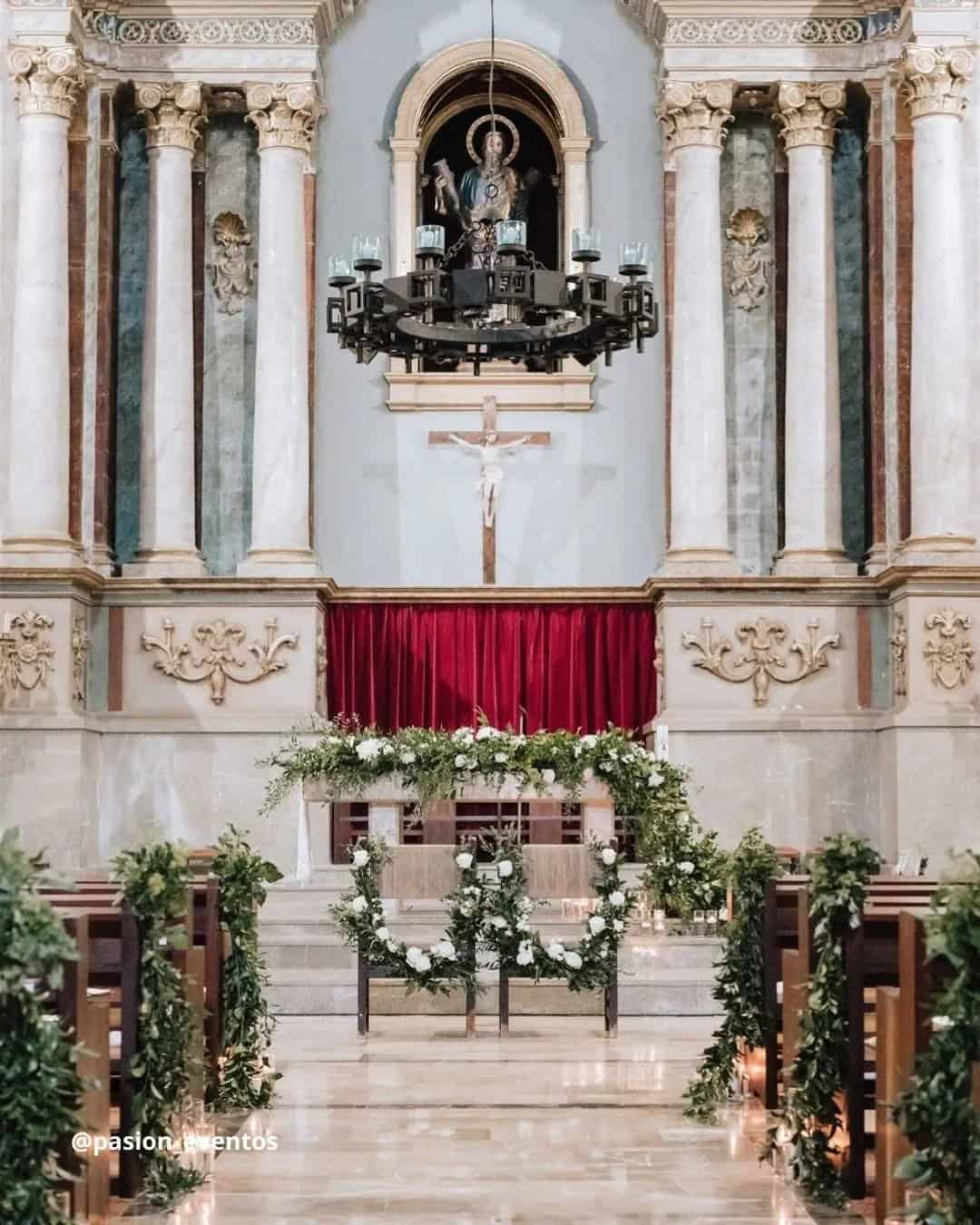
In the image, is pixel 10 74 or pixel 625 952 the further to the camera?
pixel 10 74

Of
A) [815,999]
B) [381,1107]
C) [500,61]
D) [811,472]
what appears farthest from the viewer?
[500,61]

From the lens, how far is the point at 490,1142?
25.9 feet

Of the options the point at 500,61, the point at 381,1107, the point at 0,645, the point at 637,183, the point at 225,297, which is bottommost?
the point at 381,1107

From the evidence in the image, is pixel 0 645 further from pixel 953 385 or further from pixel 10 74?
pixel 953 385

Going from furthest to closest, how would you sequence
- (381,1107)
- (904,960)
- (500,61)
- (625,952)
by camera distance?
(500,61) → (625,952) → (381,1107) → (904,960)

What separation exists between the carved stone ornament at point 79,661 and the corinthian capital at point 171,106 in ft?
13.4

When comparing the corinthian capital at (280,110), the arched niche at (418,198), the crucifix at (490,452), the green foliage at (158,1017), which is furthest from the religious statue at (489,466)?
the green foliage at (158,1017)

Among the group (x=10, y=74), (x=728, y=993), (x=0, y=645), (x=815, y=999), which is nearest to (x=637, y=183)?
(x=10, y=74)

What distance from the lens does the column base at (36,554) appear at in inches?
609

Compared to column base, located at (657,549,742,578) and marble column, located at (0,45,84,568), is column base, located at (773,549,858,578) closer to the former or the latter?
column base, located at (657,549,742,578)

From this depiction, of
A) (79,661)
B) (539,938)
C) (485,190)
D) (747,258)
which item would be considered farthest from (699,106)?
(539,938)

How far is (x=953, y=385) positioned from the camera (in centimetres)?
1573

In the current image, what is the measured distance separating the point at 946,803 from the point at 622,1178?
28.0 feet

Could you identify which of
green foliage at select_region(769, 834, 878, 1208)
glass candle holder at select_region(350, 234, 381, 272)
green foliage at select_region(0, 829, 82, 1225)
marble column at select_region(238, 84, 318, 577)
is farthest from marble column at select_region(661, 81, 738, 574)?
green foliage at select_region(0, 829, 82, 1225)
